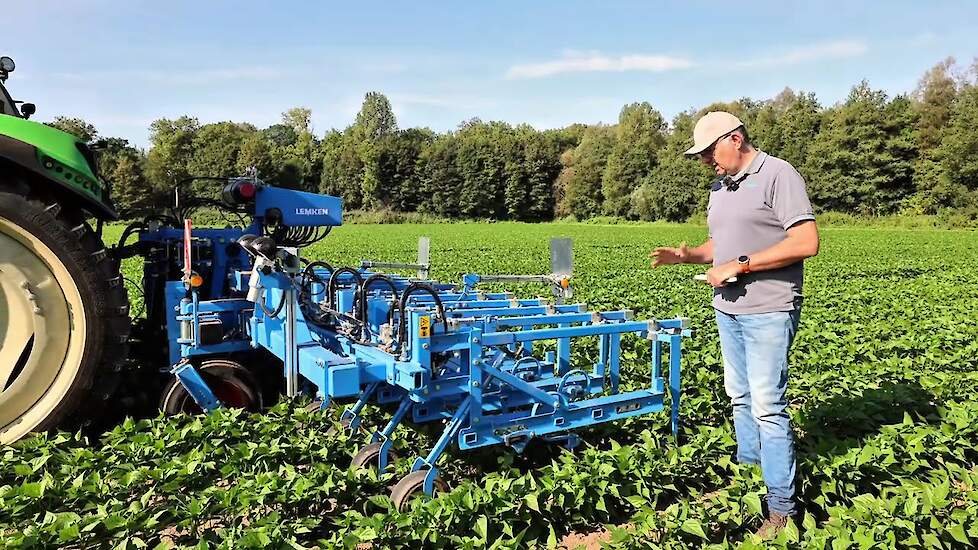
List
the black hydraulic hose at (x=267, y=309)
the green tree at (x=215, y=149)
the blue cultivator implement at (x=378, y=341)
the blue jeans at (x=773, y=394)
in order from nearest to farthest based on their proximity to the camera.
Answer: the blue jeans at (x=773, y=394) < the blue cultivator implement at (x=378, y=341) < the black hydraulic hose at (x=267, y=309) < the green tree at (x=215, y=149)

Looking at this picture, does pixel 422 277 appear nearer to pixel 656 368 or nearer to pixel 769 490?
pixel 656 368

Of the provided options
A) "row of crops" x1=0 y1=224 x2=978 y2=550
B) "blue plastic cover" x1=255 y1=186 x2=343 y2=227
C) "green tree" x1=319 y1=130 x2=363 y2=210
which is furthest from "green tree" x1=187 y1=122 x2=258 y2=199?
"row of crops" x1=0 y1=224 x2=978 y2=550

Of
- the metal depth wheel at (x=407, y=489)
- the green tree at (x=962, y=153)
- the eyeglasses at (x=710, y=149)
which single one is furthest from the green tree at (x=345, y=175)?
the eyeglasses at (x=710, y=149)

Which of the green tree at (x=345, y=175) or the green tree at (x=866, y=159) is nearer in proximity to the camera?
the green tree at (x=866, y=159)

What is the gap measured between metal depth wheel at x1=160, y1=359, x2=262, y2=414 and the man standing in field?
323cm

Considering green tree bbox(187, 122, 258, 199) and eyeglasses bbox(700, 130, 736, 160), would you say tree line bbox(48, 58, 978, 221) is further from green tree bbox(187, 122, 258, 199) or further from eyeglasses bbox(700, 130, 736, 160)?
eyeglasses bbox(700, 130, 736, 160)

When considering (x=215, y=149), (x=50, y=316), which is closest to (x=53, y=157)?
(x=50, y=316)

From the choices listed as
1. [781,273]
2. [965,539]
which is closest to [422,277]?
[781,273]

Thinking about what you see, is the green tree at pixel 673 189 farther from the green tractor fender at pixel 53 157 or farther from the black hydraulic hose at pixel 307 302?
the green tractor fender at pixel 53 157

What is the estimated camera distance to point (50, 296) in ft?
12.6

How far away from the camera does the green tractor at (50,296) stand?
3.76 meters

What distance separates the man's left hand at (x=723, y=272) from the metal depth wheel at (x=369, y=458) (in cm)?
205

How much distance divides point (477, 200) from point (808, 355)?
2470 inches

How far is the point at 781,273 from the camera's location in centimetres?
341
